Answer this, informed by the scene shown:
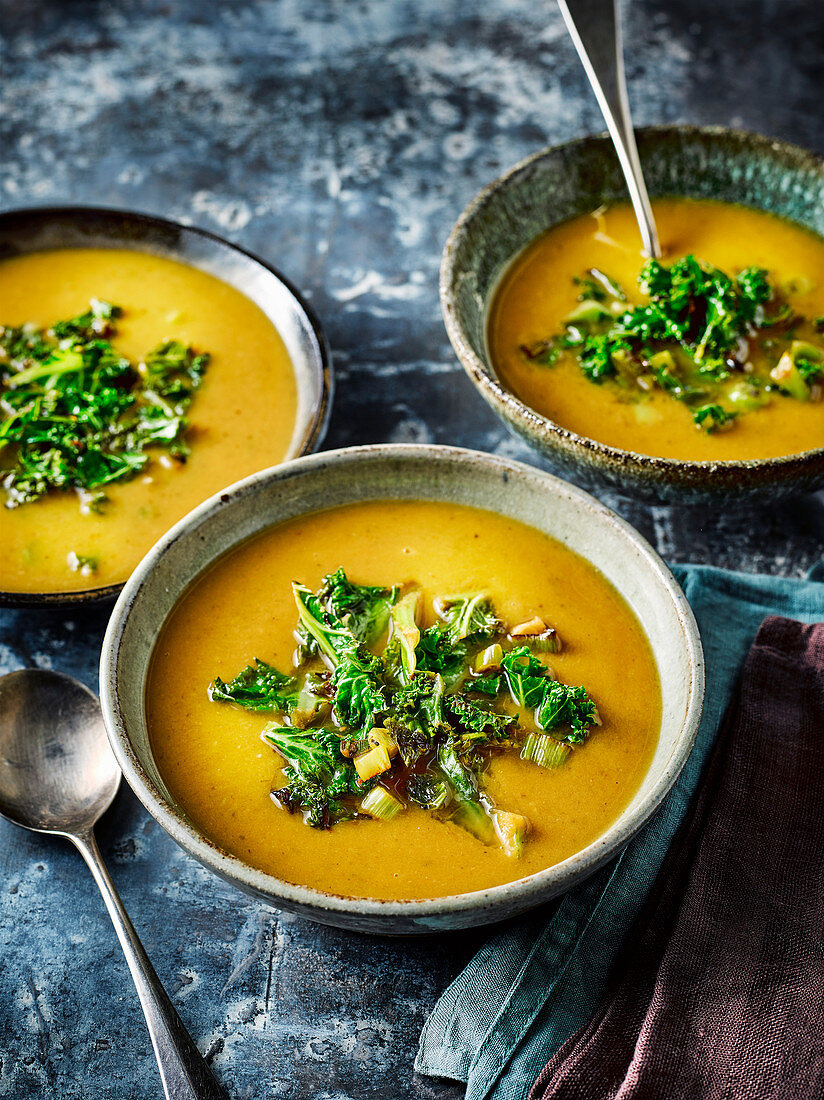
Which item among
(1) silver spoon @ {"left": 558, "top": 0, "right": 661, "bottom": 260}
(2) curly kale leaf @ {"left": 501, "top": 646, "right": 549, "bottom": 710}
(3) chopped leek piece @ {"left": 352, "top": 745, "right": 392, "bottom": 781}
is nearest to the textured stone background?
(3) chopped leek piece @ {"left": 352, "top": 745, "right": 392, "bottom": 781}

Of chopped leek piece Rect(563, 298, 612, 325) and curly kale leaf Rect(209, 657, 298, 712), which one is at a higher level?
chopped leek piece Rect(563, 298, 612, 325)

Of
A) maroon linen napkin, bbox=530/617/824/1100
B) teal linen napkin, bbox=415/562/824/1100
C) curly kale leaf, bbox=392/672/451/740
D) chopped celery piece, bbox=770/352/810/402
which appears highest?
chopped celery piece, bbox=770/352/810/402

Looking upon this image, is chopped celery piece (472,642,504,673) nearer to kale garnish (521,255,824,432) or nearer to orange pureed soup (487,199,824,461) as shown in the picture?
orange pureed soup (487,199,824,461)

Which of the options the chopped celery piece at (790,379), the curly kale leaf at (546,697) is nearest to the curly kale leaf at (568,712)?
the curly kale leaf at (546,697)

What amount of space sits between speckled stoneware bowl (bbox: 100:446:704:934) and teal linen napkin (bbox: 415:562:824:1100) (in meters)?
0.24

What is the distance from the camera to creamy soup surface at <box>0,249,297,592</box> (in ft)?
9.32

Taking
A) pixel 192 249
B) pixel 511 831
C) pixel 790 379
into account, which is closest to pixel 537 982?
pixel 511 831

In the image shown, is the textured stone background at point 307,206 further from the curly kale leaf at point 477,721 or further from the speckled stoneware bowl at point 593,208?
the curly kale leaf at point 477,721

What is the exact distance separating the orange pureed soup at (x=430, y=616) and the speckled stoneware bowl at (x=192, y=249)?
646 mm

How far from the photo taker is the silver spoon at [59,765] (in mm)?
2346

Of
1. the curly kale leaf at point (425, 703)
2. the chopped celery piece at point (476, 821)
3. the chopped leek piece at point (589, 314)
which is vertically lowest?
the chopped celery piece at point (476, 821)

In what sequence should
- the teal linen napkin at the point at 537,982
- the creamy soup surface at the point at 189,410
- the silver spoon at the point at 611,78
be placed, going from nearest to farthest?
the teal linen napkin at the point at 537,982 → the creamy soup surface at the point at 189,410 → the silver spoon at the point at 611,78

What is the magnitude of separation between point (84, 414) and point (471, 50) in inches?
110

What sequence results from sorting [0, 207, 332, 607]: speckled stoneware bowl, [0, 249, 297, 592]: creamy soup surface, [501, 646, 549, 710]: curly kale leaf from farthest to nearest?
[0, 207, 332, 607]: speckled stoneware bowl, [0, 249, 297, 592]: creamy soup surface, [501, 646, 549, 710]: curly kale leaf
